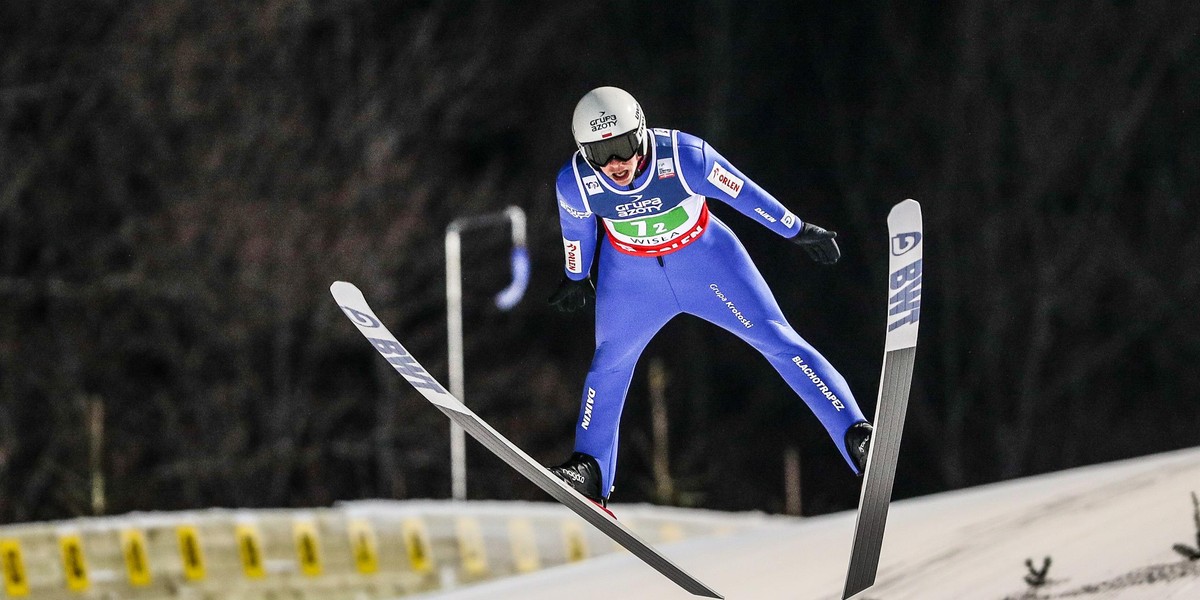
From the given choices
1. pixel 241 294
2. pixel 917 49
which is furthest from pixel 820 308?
pixel 241 294

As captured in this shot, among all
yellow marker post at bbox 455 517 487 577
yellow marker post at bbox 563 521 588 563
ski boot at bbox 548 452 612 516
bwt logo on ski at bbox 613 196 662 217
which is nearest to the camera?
bwt logo on ski at bbox 613 196 662 217

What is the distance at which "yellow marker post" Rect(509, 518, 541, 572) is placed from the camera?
1452cm

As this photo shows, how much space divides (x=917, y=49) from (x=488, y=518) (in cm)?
1560

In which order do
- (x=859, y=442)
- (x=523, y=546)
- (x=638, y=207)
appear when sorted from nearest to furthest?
(x=638, y=207), (x=859, y=442), (x=523, y=546)

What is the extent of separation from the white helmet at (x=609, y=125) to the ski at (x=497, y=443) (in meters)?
1.08

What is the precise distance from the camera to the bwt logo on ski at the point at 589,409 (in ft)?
17.3

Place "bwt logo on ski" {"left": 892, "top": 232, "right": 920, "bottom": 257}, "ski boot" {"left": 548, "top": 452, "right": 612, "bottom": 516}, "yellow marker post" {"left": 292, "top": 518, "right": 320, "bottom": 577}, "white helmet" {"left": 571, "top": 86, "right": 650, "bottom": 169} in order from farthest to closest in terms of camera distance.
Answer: "yellow marker post" {"left": 292, "top": 518, "right": 320, "bottom": 577} → "ski boot" {"left": 548, "top": 452, "right": 612, "bottom": 516} → "bwt logo on ski" {"left": 892, "top": 232, "right": 920, "bottom": 257} → "white helmet" {"left": 571, "top": 86, "right": 650, "bottom": 169}

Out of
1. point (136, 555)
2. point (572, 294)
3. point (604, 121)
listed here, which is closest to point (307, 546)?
point (136, 555)

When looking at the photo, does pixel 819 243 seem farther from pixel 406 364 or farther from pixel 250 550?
pixel 250 550

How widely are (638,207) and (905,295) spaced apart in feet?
3.17

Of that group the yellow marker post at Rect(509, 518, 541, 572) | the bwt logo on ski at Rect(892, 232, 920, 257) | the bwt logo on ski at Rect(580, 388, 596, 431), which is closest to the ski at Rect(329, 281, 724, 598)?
the bwt logo on ski at Rect(580, 388, 596, 431)

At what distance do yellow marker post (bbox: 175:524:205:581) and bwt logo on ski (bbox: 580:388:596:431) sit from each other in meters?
9.93

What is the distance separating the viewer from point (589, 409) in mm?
5312

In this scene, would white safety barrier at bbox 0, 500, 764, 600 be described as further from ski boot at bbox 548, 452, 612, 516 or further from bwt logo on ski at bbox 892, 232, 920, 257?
bwt logo on ski at bbox 892, 232, 920, 257
